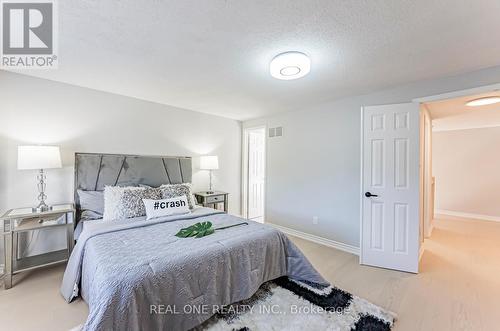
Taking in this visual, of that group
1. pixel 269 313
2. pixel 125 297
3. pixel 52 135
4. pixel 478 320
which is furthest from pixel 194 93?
pixel 478 320

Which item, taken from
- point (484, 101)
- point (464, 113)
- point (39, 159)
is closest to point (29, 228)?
point (39, 159)

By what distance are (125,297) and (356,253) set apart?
9.64ft

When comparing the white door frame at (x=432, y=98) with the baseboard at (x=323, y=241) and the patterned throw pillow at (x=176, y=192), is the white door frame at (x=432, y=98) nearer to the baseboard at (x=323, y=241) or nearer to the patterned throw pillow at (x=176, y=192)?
the baseboard at (x=323, y=241)

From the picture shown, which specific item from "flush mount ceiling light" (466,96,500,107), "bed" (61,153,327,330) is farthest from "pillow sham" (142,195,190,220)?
"flush mount ceiling light" (466,96,500,107)

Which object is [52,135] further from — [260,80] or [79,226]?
[260,80]

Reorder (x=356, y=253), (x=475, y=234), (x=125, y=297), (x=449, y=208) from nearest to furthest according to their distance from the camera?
(x=125, y=297)
(x=356, y=253)
(x=475, y=234)
(x=449, y=208)

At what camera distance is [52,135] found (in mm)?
2693

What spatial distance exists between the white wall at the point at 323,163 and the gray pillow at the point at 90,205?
2.83 metres

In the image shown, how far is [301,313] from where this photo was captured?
1.80 meters

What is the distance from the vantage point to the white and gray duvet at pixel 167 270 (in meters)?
1.29

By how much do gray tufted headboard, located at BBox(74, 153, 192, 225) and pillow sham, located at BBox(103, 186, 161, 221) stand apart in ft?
1.13

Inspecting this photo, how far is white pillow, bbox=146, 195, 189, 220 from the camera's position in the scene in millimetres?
2562

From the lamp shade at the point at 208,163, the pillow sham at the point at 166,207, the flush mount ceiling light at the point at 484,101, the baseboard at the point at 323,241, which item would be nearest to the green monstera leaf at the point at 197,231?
the pillow sham at the point at 166,207

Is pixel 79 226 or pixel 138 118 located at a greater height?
pixel 138 118
